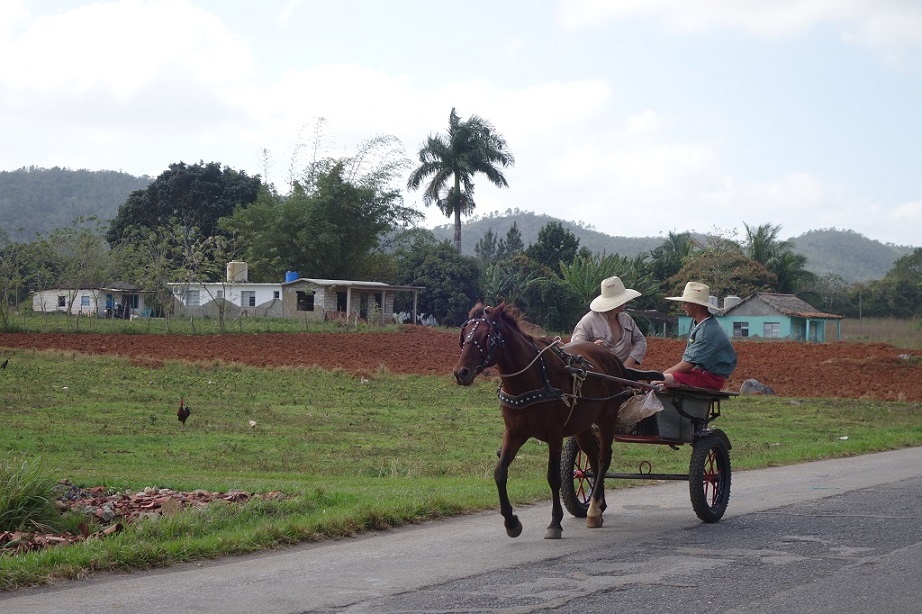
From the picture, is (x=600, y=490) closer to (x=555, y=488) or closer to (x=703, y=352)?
(x=555, y=488)

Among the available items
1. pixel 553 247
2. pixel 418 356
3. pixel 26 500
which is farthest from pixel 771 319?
pixel 26 500

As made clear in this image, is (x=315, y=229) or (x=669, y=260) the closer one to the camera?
(x=315, y=229)

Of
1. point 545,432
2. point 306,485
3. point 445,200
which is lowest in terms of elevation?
point 306,485

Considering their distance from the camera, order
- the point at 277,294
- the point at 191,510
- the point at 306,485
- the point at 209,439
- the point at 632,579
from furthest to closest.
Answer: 1. the point at 277,294
2. the point at 209,439
3. the point at 306,485
4. the point at 191,510
5. the point at 632,579

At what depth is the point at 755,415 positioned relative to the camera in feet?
86.0

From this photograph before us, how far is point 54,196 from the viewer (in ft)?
526

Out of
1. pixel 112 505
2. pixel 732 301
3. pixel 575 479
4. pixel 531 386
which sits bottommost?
pixel 112 505

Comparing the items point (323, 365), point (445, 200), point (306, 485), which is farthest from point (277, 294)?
point (306, 485)

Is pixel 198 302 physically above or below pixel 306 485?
above

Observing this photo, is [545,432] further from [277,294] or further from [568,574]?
[277,294]

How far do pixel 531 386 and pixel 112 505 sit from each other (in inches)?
183

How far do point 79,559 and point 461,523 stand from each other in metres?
3.78

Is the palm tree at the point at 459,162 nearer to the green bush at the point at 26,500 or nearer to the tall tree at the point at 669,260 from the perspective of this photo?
the tall tree at the point at 669,260

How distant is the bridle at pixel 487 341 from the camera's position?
900 cm
